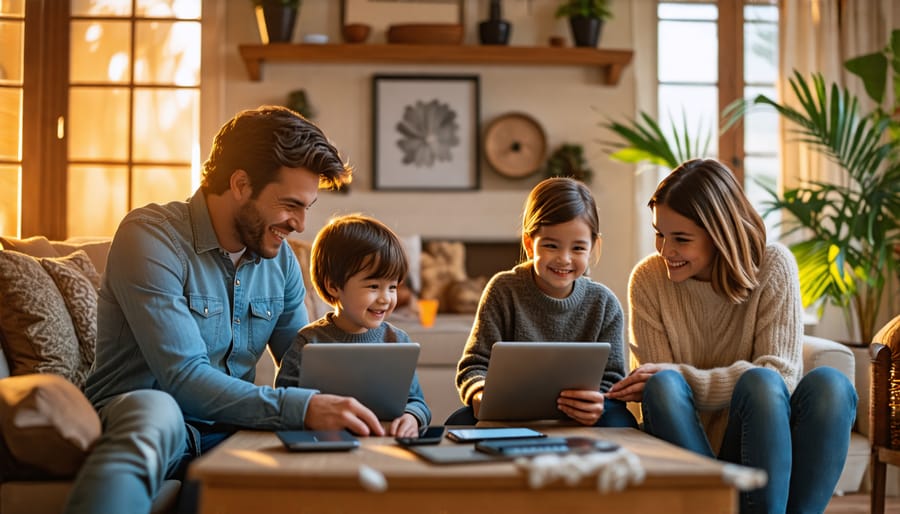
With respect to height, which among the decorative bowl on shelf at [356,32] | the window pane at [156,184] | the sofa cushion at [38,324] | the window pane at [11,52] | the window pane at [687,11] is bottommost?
the sofa cushion at [38,324]

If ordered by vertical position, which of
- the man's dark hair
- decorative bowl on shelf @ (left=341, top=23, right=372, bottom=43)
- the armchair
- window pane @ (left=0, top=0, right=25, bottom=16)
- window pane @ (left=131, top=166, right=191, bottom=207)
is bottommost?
the armchair

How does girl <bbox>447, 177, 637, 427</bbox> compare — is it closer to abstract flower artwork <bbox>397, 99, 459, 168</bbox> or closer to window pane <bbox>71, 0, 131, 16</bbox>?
abstract flower artwork <bbox>397, 99, 459, 168</bbox>

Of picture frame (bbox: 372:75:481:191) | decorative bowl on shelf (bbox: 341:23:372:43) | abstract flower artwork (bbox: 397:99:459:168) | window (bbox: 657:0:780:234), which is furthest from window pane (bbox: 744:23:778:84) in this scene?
decorative bowl on shelf (bbox: 341:23:372:43)

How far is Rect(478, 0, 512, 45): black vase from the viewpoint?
481cm

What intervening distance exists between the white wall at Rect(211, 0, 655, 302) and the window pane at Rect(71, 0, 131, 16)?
0.50 metres

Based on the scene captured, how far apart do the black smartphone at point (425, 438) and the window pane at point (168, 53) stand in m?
3.68

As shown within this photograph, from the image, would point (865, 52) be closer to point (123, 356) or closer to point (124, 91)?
point (124, 91)

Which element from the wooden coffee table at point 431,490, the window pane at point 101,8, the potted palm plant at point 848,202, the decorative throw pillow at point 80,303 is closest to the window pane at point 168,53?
the window pane at point 101,8

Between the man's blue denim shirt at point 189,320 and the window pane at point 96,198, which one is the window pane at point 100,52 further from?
the man's blue denim shirt at point 189,320

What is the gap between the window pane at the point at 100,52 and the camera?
192 inches

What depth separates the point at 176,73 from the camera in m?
4.93

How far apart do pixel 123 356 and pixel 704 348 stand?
138 cm

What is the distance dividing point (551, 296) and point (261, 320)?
711 millimetres

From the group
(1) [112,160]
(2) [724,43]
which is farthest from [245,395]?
(2) [724,43]
